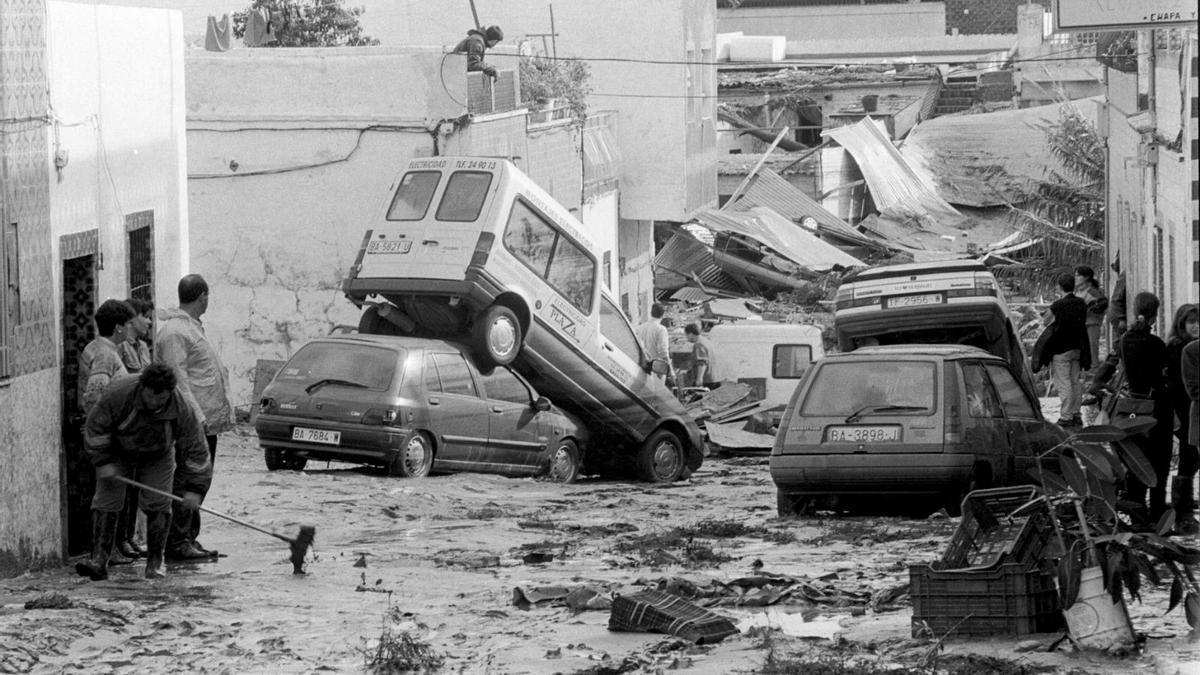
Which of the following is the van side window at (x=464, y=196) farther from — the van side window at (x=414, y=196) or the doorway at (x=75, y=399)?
the doorway at (x=75, y=399)

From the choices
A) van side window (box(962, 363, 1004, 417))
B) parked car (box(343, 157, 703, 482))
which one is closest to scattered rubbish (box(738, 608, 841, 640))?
van side window (box(962, 363, 1004, 417))

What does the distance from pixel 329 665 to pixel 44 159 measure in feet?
13.5

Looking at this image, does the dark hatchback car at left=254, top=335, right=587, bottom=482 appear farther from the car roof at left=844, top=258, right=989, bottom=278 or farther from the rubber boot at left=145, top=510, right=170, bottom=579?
the rubber boot at left=145, top=510, right=170, bottom=579

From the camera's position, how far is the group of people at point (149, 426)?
10289 millimetres

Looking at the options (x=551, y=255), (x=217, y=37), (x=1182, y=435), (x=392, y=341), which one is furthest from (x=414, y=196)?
(x=217, y=37)

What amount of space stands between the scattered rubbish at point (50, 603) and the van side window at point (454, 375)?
762 centimetres

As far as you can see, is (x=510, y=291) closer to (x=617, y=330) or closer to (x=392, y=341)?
(x=392, y=341)

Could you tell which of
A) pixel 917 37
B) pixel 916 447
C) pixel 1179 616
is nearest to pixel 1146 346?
pixel 916 447

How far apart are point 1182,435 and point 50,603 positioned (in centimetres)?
699

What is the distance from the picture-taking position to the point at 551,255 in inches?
744

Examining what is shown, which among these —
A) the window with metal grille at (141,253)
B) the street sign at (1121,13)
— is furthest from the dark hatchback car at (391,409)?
the street sign at (1121,13)

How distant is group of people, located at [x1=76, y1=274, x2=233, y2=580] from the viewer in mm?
Result: 10289

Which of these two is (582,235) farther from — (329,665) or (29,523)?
(329,665)

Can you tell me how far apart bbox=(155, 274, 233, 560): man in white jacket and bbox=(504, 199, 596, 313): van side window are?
671 cm
